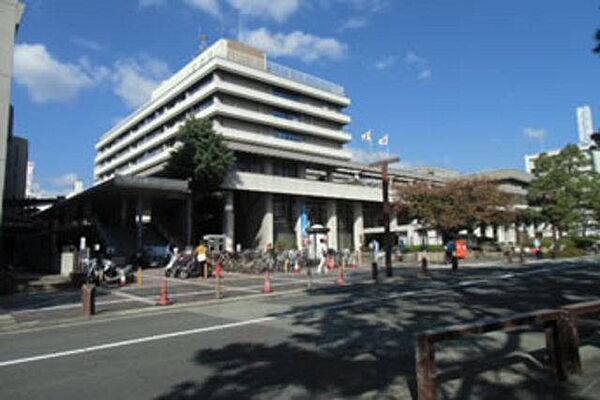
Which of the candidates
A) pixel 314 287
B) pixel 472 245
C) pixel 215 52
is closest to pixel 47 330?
pixel 314 287

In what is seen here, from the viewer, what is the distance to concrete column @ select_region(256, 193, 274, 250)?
45.4m

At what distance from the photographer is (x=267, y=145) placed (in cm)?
5728

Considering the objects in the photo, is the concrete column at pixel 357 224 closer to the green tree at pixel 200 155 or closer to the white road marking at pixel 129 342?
the green tree at pixel 200 155

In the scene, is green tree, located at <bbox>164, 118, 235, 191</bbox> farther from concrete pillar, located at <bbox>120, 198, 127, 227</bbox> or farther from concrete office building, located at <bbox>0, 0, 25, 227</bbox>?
concrete office building, located at <bbox>0, 0, 25, 227</bbox>

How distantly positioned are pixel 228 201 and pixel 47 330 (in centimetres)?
3097

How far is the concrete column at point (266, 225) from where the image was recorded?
45438 mm

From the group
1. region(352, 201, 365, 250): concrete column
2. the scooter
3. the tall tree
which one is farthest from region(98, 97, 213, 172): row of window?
the scooter

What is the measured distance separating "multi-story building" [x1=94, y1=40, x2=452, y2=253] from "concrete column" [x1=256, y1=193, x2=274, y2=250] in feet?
0.31

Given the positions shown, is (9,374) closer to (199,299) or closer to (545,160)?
(199,299)

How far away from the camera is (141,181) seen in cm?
3319

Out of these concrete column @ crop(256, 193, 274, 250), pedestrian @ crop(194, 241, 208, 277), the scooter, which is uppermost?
concrete column @ crop(256, 193, 274, 250)

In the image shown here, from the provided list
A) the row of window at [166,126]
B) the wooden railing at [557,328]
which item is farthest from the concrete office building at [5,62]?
the row of window at [166,126]

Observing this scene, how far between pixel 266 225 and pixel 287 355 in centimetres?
3820

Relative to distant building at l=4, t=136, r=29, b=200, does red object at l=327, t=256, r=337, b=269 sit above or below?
below
